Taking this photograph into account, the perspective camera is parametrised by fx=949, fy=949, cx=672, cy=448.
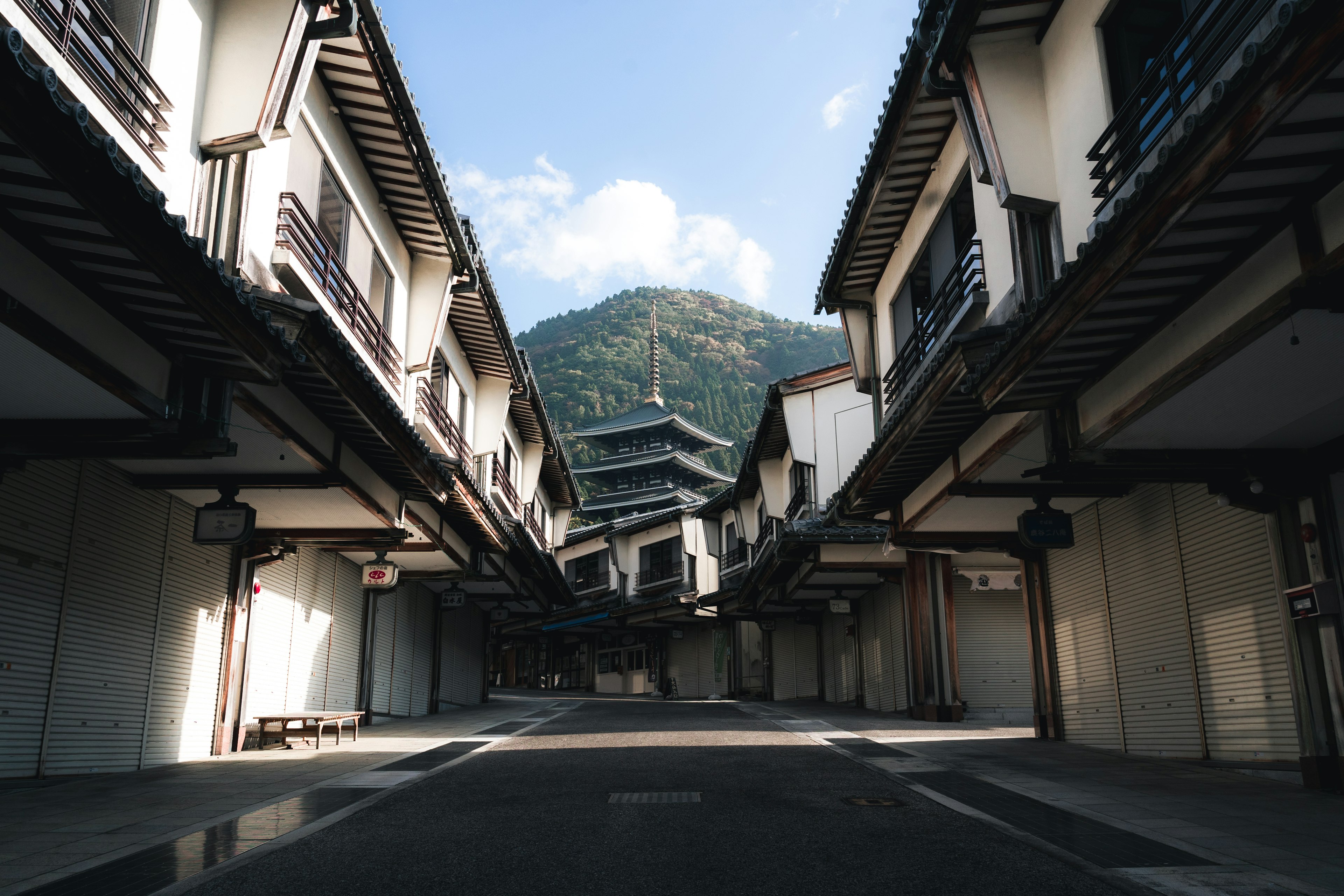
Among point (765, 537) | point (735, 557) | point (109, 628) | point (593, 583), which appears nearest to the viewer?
point (109, 628)

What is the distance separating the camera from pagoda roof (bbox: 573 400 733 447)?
68.2m

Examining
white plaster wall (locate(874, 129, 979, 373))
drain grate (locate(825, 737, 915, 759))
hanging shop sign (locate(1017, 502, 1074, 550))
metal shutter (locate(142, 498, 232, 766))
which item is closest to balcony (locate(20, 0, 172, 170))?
metal shutter (locate(142, 498, 232, 766))

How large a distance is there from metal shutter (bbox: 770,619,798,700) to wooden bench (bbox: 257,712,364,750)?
2345 centimetres

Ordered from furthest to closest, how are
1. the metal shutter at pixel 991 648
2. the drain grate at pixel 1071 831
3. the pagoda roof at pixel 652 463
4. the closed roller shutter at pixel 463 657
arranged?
the pagoda roof at pixel 652 463
the closed roller shutter at pixel 463 657
the metal shutter at pixel 991 648
the drain grate at pixel 1071 831

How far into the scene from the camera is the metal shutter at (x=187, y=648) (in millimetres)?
12945

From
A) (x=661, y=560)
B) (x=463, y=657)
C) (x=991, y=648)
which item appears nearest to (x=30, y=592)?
(x=991, y=648)

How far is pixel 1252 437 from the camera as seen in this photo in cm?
895

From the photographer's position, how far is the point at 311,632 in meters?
18.4

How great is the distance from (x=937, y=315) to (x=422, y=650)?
18.2 m

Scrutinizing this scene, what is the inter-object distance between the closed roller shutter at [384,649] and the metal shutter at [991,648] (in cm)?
1331

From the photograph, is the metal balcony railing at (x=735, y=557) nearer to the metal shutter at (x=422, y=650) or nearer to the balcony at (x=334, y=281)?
the metal shutter at (x=422, y=650)

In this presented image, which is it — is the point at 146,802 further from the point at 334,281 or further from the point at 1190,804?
the point at 1190,804

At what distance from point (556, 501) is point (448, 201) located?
26369mm

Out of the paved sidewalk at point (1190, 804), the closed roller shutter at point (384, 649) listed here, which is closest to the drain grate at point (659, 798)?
the paved sidewalk at point (1190, 804)
